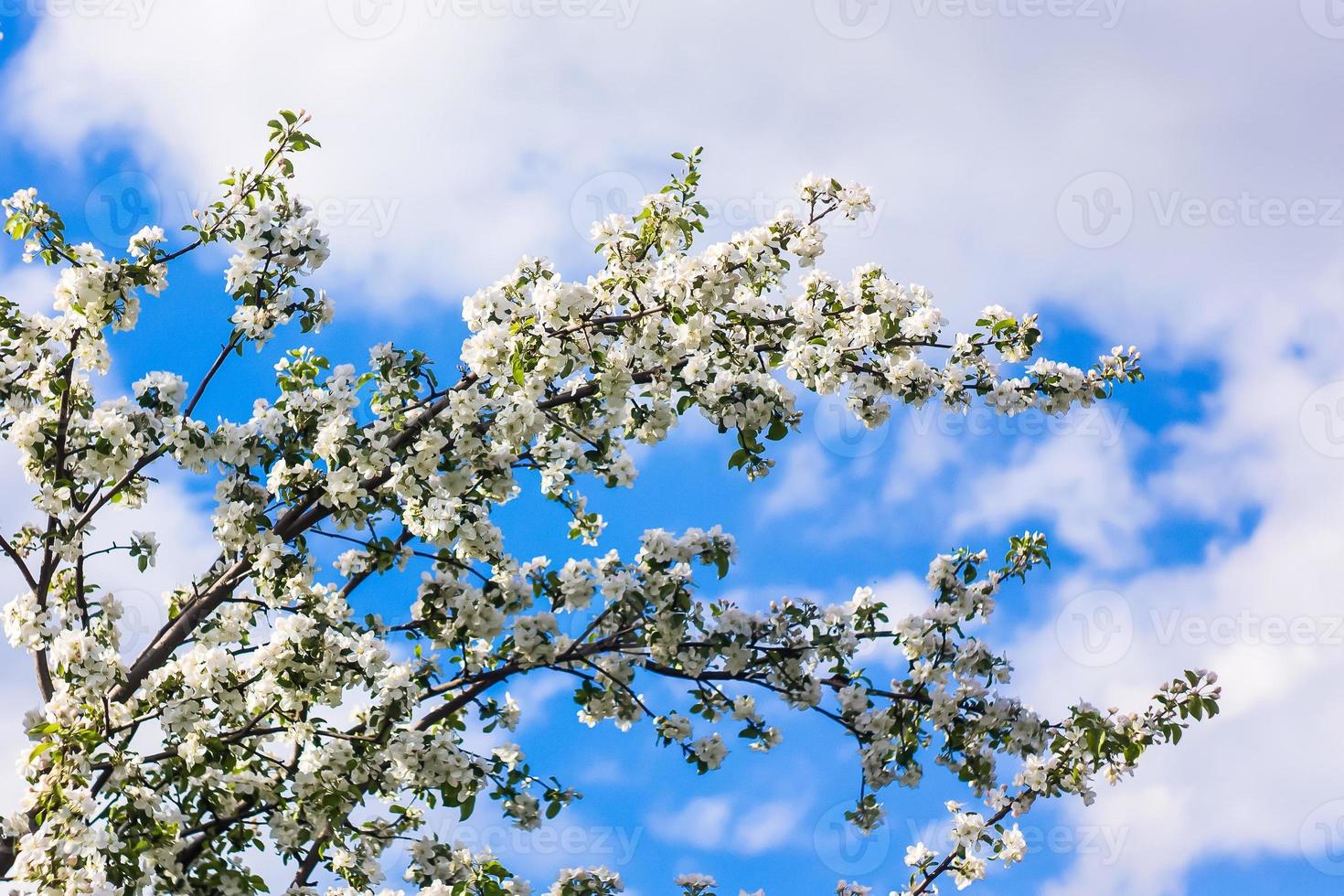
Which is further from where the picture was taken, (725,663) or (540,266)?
(540,266)

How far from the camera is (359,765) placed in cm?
614

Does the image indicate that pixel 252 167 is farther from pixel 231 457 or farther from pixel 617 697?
pixel 617 697

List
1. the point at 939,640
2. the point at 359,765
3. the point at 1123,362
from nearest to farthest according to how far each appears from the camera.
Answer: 1. the point at 359,765
2. the point at 939,640
3. the point at 1123,362

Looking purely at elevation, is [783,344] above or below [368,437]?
above

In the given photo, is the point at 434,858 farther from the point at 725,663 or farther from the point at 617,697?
the point at 725,663

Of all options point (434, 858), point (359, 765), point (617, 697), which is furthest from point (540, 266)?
point (434, 858)

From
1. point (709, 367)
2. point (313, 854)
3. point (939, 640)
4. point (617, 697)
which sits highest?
point (709, 367)

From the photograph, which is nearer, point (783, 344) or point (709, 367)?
point (709, 367)

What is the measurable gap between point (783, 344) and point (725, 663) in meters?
1.87

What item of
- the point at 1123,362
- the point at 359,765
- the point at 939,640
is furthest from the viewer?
the point at 1123,362

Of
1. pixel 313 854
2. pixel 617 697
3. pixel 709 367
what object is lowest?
pixel 313 854

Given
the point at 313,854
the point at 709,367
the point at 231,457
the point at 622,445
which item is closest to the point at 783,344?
the point at 709,367

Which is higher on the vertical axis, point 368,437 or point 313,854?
point 368,437

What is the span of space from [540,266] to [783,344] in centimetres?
149
